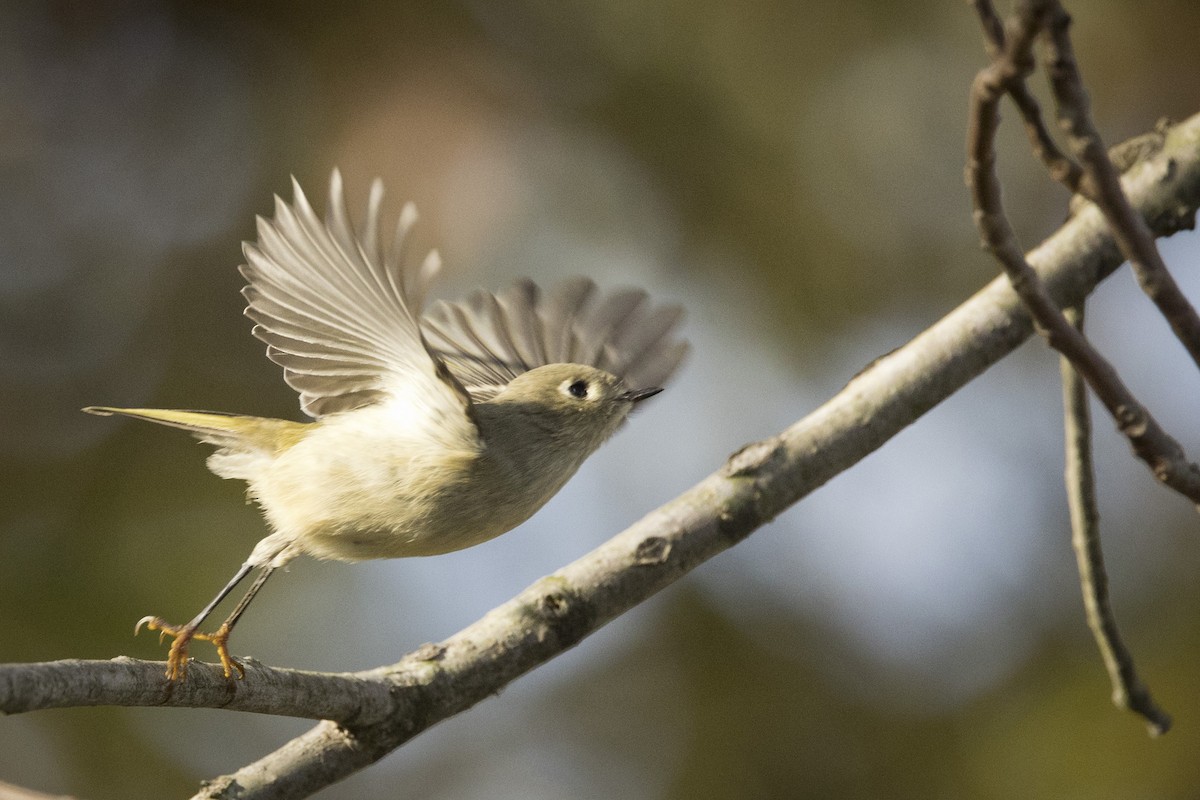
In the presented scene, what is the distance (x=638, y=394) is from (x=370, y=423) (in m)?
0.47

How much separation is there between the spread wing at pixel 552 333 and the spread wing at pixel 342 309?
0.38m

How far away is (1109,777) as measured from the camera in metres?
2.00

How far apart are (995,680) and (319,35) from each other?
2.05 metres

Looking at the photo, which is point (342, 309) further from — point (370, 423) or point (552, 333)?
point (552, 333)

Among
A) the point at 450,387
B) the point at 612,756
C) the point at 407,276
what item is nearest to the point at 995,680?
the point at 612,756

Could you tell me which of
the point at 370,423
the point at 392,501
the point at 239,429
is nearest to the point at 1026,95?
the point at 392,501

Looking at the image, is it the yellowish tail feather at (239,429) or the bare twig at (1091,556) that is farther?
the yellowish tail feather at (239,429)

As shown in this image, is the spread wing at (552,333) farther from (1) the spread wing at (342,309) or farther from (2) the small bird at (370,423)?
(1) the spread wing at (342,309)

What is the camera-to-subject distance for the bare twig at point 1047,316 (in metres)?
0.81

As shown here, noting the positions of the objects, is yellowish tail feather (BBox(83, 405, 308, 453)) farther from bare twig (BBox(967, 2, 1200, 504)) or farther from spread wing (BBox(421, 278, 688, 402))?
bare twig (BBox(967, 2, 1200, 504))

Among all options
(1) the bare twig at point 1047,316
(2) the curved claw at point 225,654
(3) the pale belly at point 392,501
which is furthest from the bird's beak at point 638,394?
(1) the bare twig at point 1047,316

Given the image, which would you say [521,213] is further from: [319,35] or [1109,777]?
[1109,777]

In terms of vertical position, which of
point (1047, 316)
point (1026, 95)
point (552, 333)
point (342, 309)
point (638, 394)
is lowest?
point (1047, 316)

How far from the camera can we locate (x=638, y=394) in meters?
1.85
